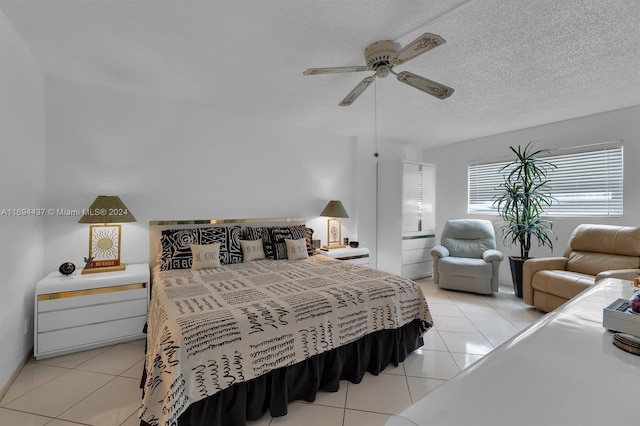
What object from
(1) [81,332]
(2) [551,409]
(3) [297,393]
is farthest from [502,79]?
(1) [81,332]

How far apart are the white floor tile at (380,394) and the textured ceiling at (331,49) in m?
2.58

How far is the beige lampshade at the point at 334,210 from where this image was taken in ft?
14.1

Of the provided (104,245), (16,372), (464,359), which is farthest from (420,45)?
(16,372)

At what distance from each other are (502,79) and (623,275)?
2193 mm

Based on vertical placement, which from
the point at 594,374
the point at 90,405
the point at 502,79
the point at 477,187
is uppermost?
the point at 502,79

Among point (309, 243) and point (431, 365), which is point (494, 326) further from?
point (309, 243)

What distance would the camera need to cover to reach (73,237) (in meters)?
2.91

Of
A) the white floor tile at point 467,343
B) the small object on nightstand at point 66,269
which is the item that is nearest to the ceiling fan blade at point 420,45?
the white floor tile at point 467,343

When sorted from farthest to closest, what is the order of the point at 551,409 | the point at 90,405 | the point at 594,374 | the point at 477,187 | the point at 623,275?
the point at 477,187
the point at 623,275
the point at 90,405
the point at 594,374
the point at 551,409

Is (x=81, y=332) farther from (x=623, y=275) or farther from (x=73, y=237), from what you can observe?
(x=623, y=275)

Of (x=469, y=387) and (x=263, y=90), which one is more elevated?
(x=263, y=90)

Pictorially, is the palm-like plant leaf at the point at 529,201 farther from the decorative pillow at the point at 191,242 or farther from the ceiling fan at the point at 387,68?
the decorative pillow at the point at 191,242

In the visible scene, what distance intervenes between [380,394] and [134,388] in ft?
5.83

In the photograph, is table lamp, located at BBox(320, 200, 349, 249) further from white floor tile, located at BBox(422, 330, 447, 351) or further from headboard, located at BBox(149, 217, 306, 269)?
white floor tile, located at BBox(422, 330, 447, 351)
